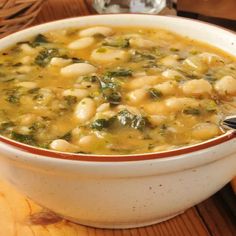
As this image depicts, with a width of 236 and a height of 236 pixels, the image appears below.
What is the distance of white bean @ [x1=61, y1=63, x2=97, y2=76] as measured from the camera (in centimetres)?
140

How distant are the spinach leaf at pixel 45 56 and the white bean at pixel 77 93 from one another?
20cm

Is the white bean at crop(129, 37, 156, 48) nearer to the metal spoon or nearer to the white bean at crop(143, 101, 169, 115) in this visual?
the white bean at crop(143, 101, 169, 115)

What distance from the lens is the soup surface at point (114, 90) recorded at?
114cm

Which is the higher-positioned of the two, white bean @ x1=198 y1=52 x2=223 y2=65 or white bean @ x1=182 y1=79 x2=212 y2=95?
white bean @ x1=182 y1=79 x2=212 y2=95

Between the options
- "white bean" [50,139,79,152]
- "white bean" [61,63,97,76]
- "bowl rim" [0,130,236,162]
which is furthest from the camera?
"white bean" [61,63,97,76]

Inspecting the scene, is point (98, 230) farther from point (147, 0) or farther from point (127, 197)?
point (147, 0)

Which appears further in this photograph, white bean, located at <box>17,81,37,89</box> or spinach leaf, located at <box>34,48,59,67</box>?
spinach leaf, located at <box>34,48,59,67</box>

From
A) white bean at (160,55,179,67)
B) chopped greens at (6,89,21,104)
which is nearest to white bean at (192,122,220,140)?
white bean at (160,55,179,67)

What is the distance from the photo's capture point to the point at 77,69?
1400mm

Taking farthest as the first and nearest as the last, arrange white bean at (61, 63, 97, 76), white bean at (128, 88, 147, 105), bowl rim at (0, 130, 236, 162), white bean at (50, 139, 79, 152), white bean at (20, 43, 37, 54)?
white bean at (20, 43, 37, 54) → white bean at (61, 63, 97, 76) → white bean at (128, 88, 147, 105) → white bean at (50, 139, 79, 152) → bowl rim at (0, 130, 236, 162)

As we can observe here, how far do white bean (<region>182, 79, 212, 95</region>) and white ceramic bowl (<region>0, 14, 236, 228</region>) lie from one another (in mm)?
268

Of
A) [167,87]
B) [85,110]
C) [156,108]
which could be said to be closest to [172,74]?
[167,87]

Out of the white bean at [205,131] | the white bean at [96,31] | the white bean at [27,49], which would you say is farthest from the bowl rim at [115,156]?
the white bean at [96,31]

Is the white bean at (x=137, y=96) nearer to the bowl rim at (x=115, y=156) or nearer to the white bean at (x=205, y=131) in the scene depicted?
the white bean at (x=205, y=131)
